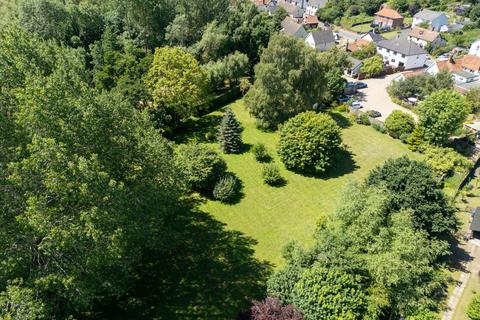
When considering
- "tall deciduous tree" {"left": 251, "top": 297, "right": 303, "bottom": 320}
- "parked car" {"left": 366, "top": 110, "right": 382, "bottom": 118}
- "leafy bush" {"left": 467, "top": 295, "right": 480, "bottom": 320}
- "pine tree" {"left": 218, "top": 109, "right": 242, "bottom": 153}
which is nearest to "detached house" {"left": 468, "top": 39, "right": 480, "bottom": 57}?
"parked car" {"left": 366, "top": 110, "right": 382, "bottom": 118}

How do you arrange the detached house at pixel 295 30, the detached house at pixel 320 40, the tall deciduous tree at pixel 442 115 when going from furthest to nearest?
the detached house at pixel 295 30
the detached house at pixel 320 40
the tall deciduous tree at pixel 442 115

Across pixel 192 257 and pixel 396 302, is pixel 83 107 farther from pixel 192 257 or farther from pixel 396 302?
pixel 396 302

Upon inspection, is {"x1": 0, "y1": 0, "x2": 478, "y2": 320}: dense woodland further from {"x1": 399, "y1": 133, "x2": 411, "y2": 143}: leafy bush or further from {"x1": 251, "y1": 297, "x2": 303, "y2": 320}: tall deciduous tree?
{"x1": 399, "y1": 133, "x2": 411, "y2": 143}: leafy bush

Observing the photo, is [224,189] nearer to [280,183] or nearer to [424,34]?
[280,183]

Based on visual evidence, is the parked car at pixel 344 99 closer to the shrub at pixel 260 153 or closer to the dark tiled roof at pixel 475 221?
the shrub at pixel 260 153

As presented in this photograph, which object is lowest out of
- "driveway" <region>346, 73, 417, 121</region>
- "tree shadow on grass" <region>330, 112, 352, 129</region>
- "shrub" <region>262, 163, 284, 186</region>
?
"driveway" <region>346, 73, 417, 121</region>

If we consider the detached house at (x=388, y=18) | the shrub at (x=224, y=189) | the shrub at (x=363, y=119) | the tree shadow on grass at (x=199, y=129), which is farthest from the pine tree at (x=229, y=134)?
the detached house at (x=388, y=18)

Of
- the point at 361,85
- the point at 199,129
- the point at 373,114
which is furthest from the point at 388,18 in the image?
the point at 199,129
